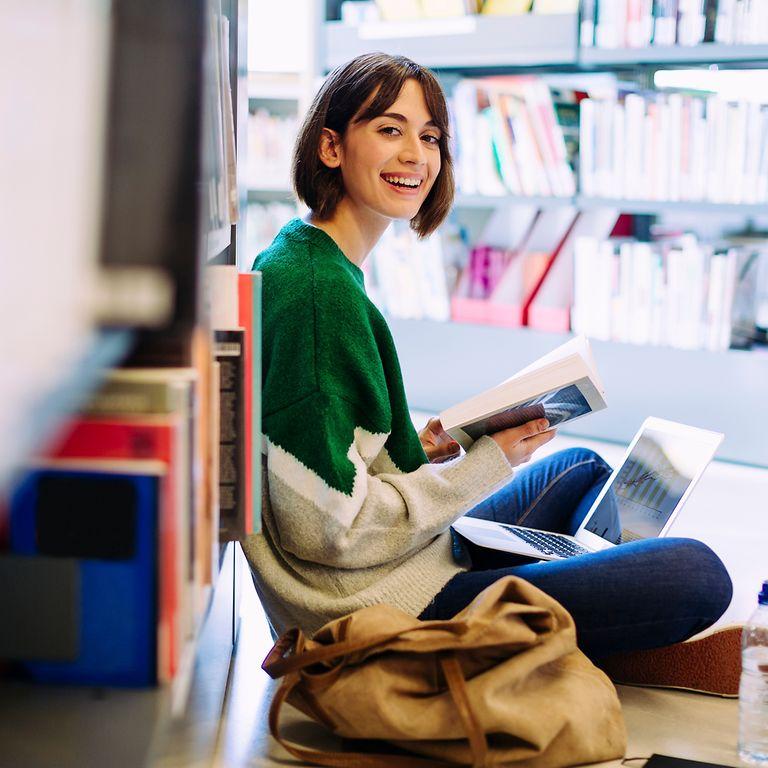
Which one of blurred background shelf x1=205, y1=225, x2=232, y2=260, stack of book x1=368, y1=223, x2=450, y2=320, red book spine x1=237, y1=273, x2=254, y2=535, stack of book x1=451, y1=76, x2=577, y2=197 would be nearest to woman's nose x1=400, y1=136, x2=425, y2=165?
blurred background shelf x1=205, y1=225, x2=232, y2=260

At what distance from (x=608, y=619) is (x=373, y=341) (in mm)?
493

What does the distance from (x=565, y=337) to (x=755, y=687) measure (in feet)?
6.94

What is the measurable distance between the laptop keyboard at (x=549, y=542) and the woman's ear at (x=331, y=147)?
64 centimetres

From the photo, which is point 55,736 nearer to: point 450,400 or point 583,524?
point 583,524

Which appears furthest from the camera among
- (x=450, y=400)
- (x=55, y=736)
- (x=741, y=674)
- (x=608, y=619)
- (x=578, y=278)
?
(x=450, y=400)

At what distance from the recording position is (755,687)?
62.5 inches

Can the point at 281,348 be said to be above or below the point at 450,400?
above

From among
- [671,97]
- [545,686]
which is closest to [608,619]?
[545,686]

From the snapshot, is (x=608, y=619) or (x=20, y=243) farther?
(x=608, y=619)

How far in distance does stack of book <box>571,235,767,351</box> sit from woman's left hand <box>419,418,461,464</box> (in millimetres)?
1777

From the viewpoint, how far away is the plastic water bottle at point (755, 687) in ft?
5.03

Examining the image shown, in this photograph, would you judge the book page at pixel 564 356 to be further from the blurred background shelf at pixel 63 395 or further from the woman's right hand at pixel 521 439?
the blurred background shelf at pixel 63 395

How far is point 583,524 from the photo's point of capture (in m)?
1.95

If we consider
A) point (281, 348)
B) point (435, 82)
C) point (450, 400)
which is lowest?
point (450, 400)
